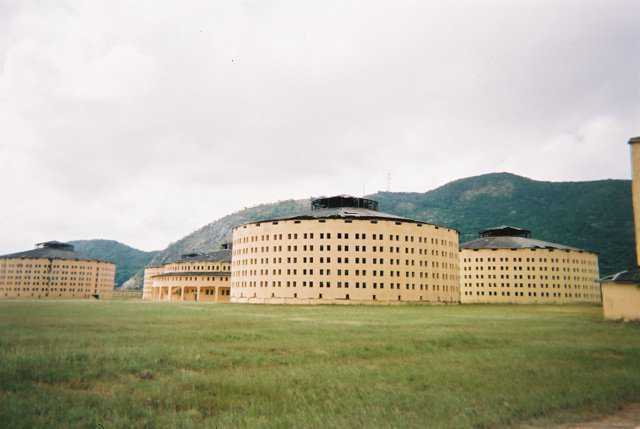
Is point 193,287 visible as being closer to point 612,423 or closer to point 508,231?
point 508,231

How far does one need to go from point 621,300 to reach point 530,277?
8366cm

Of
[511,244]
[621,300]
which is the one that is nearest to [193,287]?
[511,244]

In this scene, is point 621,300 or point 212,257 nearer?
point 621,300

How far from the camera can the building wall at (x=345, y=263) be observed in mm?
74375

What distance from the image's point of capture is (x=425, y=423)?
31.8ft

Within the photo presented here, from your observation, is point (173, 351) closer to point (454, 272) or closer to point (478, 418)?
point (478, 418)

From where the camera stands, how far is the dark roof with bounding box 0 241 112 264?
151375 millimetres

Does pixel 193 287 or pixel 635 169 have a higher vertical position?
pixel 635 169

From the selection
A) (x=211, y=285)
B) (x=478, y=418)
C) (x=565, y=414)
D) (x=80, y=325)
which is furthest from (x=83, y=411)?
(x=211, y=285)

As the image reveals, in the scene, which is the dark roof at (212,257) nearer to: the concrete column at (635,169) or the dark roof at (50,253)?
the dark roof at (50,253)

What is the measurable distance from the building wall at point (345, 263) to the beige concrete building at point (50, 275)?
296 feet

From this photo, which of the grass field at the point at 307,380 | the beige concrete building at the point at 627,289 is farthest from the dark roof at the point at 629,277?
the grass field at the point at 307,380

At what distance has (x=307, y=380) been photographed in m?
13.7

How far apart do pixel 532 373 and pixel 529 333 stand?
41.7 ft
